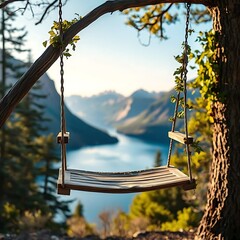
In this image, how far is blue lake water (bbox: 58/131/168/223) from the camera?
1321 inches

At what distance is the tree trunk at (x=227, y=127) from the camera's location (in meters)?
2.85

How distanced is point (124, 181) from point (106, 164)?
43.5m

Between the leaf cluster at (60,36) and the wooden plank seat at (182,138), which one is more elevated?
the leaf cluster at (60,36)

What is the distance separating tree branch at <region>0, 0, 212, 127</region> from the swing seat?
22.1 inches

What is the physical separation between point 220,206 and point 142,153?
54921 millimetres

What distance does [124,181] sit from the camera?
2.56 meters

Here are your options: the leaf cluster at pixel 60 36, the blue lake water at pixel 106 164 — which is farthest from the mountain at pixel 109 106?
the leaf cluster at pixel 60 36

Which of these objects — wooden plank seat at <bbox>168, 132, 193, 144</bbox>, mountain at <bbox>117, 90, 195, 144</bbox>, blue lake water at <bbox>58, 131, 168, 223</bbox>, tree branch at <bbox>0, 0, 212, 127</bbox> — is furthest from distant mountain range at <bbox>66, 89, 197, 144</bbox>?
tree branch at <bbox>0, 0, 212, 127</bbox>

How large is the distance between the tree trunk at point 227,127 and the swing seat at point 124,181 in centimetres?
44

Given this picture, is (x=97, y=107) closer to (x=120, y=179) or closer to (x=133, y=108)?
(x=133, y=108)

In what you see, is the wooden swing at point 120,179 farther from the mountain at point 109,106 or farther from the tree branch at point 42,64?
the mountain at point 109,106

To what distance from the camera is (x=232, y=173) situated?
2910 mm

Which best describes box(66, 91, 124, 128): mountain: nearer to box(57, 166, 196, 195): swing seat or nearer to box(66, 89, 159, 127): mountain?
box(66, 89, 159, 127): mountain

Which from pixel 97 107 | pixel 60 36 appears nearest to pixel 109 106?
pixel 97 107
